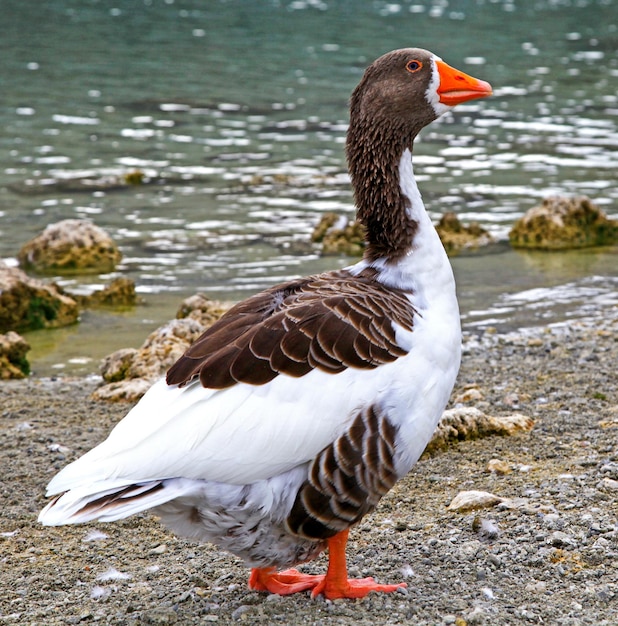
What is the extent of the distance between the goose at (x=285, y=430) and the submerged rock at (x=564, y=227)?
9.86 m

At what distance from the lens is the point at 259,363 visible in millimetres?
4723

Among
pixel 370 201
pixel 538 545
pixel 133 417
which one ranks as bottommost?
pixel 538 545

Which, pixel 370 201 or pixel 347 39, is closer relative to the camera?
pixel 370 201

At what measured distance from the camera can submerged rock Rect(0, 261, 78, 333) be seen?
11.2 metres

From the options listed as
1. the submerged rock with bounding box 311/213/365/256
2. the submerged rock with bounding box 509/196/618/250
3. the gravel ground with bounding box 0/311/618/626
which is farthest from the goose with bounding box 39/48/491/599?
the submerged rock with bounding box 509/196/618/250

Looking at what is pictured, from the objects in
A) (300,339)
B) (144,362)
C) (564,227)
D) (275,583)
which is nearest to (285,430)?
(300,339)

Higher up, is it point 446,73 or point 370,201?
point 446,73

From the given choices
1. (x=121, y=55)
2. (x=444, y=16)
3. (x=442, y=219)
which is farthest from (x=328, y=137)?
(x=444, y=16)

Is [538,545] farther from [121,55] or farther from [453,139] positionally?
[121,55]

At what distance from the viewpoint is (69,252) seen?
44.8ft

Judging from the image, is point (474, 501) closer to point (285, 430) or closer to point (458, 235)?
point (285, 430)

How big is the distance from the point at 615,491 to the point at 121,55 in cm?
2928

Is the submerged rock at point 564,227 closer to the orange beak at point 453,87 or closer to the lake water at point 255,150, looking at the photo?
the lake water at point 255,150

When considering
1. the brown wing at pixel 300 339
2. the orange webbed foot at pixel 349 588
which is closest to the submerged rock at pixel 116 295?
the brown wing at pixel 300 339
